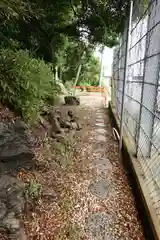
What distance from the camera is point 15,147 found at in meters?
2.69

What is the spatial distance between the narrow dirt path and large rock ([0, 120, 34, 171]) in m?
0.25

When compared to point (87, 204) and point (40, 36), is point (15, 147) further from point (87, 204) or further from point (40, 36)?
point (40, 36)

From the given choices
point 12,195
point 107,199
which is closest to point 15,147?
point 12,195

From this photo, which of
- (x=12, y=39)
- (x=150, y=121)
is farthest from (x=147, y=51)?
(x=12, y=39)

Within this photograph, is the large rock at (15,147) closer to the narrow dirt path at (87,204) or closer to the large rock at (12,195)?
the narrow dirt path at (87,204)

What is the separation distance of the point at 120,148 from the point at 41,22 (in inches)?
141

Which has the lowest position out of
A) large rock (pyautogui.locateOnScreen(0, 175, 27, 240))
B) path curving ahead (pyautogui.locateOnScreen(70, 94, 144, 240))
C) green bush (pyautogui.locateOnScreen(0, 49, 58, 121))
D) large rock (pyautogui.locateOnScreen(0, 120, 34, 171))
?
path curving ahead (pyautogui.locateOnScreen(70, 94, 144, 240))

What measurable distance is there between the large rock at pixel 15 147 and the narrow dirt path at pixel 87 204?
25 centimetres

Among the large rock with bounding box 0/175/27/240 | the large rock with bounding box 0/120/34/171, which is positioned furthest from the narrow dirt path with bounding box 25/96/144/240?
the large rock with bounding box 0/120/34/171

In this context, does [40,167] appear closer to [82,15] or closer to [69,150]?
[69,150]

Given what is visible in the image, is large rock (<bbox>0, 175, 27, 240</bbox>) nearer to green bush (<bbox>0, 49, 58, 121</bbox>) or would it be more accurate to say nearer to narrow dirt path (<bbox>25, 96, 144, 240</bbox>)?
narrow dirt path (<bbox>25, 96, 144, 240</bbox>)

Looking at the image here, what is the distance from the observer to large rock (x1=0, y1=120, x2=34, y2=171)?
2617 mm

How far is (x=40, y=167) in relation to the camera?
2922mm

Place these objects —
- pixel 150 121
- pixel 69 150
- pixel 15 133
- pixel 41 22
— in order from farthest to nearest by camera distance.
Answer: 1. pixel 41 22
2. pixel 69 150
3. pixel 15 133
4. pixel 150 121
